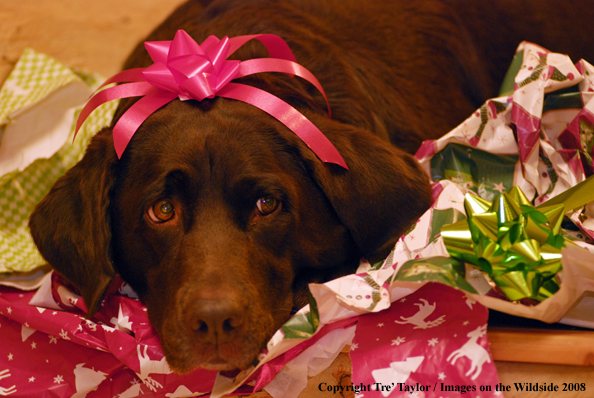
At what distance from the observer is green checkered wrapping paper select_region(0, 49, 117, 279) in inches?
75.0

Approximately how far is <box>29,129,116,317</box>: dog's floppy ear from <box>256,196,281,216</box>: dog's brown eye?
1.30 feet

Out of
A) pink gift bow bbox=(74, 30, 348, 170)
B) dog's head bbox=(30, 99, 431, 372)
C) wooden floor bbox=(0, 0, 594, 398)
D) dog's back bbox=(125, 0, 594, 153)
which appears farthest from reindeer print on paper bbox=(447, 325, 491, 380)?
wooden floor bbox=(0, 0, 594, 398)

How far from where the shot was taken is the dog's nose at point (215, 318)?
109 cm

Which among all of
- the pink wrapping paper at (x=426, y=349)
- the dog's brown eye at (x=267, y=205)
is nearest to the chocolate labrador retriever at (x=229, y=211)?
the dog's brown eye at (x=267, y=205)

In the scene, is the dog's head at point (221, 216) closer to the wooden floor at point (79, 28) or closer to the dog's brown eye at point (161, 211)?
the dog's brown eye at point (161, 211)

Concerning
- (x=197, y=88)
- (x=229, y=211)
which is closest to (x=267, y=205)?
(x=229, y=211)

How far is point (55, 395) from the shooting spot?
1342 mm

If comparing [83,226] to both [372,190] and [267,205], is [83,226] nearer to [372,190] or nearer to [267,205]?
[267,205]

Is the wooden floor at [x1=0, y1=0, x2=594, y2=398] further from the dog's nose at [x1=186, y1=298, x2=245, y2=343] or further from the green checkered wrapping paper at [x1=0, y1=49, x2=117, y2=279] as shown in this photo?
the dog's nose at [x1=186, y1=298, x2=245, y2=343]

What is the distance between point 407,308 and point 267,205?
0.41m

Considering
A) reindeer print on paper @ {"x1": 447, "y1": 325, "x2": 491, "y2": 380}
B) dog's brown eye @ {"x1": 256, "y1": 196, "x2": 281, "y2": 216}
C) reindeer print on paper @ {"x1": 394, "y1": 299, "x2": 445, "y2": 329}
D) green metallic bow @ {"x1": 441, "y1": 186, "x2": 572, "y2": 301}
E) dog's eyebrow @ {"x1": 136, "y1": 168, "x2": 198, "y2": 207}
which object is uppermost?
dog's eyebrow @ {"x1": 136, "y1": 168, "x2": 198, "y2": 207}

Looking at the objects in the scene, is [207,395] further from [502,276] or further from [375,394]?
[502,276]

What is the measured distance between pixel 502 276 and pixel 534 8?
1.62 meters

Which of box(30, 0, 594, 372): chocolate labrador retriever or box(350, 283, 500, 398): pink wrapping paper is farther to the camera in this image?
box(30, 0, 594, 372): chocolate labrador retriever
